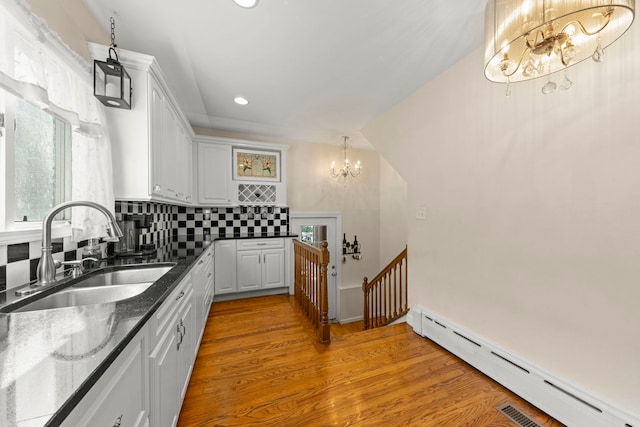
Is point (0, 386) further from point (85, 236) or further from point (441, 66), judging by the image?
point (441, 66)

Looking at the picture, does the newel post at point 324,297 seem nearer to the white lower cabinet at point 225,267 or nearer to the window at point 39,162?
the white lower cabinet at point 225,267

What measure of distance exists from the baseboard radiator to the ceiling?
2.20 m

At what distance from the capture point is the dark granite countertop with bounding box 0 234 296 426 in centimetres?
46

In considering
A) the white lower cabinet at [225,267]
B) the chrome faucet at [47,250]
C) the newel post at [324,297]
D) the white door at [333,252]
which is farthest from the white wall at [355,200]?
the chrome faucet at [47,250]

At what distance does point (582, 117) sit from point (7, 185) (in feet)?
10.0

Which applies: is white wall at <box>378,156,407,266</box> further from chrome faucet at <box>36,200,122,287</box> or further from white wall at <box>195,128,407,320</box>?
chrome faucet at <box>36,200,122,287</box>

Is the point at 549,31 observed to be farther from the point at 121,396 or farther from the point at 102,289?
the point at 102,289

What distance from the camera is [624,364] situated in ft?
3.99

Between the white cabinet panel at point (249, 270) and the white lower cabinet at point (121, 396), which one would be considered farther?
the white cabinet panel at point (249, 270)

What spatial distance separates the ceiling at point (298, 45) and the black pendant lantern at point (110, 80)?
0.36 meters

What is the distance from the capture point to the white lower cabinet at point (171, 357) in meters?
1.03

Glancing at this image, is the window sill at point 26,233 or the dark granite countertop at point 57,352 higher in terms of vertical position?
the window sill at point 26,233

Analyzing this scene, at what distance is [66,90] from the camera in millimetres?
1382

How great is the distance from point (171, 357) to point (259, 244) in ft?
7.18
